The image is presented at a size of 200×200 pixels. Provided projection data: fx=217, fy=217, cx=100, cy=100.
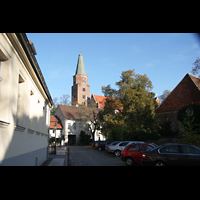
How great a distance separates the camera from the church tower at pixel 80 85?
311 feet

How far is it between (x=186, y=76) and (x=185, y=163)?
114 ft

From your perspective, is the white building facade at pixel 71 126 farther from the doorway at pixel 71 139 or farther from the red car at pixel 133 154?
the red car at pixel 133 154

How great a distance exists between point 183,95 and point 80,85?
6046cm

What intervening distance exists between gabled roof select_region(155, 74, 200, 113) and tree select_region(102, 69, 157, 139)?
5.38 metres

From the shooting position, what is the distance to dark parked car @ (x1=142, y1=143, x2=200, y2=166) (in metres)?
10.6

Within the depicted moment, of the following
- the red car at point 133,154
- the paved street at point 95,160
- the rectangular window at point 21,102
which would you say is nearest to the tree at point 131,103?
the paved street at point 95,160

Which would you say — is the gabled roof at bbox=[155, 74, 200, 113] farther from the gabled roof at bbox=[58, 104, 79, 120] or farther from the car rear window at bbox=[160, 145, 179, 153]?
the car rear window at bbox=[160, 145, 179, 153]

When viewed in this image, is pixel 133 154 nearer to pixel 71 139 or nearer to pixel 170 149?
pixel 170 149

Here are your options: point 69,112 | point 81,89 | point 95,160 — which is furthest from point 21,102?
point 81,89

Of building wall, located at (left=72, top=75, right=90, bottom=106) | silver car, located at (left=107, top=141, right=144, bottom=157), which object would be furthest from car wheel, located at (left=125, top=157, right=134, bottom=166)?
building wall, located at (left=72, top=75, right=90, bottom=106)
